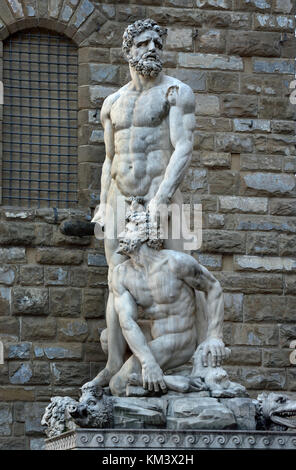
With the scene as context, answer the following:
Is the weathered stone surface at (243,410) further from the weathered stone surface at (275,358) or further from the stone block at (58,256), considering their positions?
the stone block at (58,256)

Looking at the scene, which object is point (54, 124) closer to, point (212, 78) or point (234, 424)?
point (212, 78)

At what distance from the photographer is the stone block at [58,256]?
12.9m

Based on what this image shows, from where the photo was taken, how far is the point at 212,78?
13406 mm

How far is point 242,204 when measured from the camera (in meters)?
13.3

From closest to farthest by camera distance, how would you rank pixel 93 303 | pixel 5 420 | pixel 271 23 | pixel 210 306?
pixel 210 306 → pixel 5 420 → pixel 93 303 → pixel 271 23

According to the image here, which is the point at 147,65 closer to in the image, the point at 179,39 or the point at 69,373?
the point at 179,39

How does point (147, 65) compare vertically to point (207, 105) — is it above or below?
above

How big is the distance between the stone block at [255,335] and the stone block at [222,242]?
2.21ft

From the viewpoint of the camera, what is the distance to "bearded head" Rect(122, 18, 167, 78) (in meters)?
11.2

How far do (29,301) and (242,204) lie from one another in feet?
6.88

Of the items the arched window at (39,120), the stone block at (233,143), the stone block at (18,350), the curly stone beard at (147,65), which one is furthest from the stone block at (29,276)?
the curly stone beard at (147,65)

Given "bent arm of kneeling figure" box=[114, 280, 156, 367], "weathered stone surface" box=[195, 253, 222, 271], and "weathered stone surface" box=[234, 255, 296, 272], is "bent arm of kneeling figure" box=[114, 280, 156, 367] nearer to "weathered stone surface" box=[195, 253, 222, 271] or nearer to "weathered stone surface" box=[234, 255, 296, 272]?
"weathered stone surface" box=[195, 253, 222, 271]

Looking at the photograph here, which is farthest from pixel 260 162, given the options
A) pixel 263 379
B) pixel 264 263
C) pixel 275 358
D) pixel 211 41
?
pixel 263 379
